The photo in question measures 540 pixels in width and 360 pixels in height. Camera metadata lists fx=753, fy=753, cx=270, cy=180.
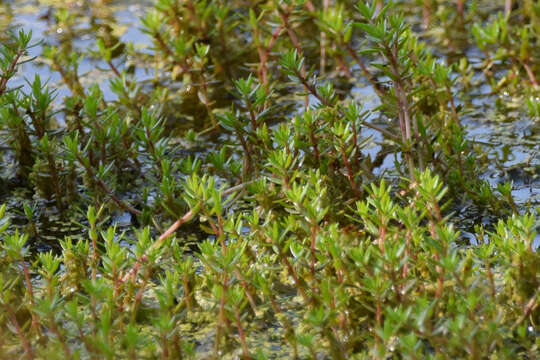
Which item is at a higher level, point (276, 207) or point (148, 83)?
point (148, 83)

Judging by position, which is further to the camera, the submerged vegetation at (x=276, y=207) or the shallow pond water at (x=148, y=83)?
the shallow pond water at (x=148, y=83)

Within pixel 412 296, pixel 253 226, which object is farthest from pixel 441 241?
pixel 253 226

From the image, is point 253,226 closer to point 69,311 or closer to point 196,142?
point 69,311

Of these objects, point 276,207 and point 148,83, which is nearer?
point 276,207

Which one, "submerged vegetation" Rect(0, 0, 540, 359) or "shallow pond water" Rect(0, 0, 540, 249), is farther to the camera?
"shallow pond water" Rect(0, 0, 540, 249)

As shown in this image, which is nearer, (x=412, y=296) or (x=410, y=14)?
(x=412, y=296)

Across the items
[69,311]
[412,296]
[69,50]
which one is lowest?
[412,296]

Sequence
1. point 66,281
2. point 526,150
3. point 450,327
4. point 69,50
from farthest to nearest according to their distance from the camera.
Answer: point 69,50 → point 526,150 → point 66,281 → point 450,327

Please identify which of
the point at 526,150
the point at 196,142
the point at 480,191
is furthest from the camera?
the point at 196,142
